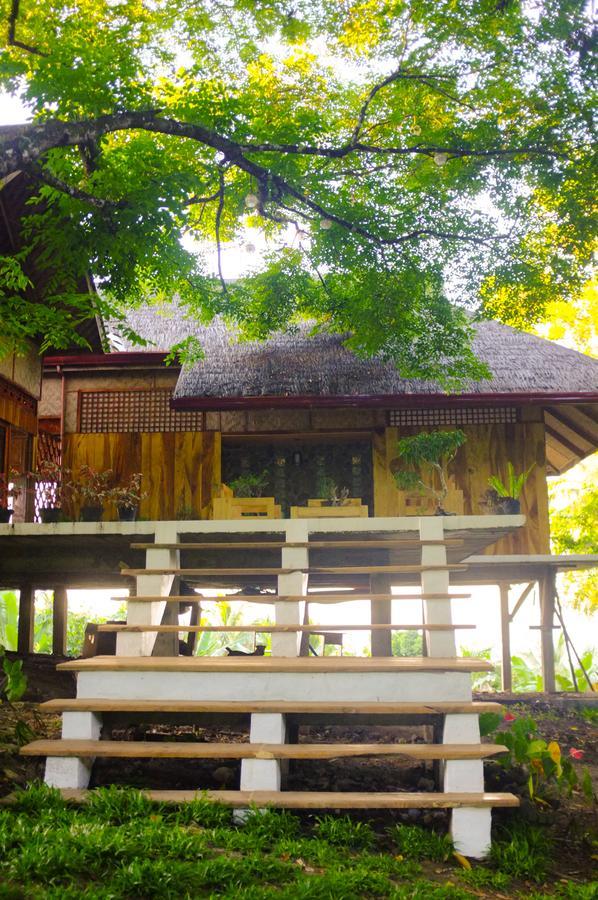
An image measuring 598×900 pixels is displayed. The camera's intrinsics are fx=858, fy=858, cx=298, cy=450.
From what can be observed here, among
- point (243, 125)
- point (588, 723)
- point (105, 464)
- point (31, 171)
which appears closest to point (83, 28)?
point (243, 125)

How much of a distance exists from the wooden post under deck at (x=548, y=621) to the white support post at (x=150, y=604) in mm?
6305

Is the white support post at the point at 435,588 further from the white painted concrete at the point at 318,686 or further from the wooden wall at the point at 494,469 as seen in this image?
the wooden wall at the point at 494,469

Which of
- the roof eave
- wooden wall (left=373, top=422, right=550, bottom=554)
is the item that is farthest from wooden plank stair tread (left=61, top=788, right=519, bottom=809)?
the roof eave

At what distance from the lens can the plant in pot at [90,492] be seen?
9234 millimetres

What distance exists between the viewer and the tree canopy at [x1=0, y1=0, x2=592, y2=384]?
7766 millimetres

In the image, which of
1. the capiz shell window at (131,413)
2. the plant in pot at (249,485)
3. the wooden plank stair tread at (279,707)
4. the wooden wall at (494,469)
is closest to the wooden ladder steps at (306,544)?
the wooden plank stair tread at (279,707)

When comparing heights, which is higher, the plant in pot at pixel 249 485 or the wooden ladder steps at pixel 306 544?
the plant in pot at pixel 249 485

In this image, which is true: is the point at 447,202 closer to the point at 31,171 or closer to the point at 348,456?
the point at 348,456

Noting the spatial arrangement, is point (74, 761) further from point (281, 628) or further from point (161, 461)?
point (161, 461)

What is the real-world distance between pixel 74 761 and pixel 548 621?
7.96m

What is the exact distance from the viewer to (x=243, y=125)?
8.74 metres

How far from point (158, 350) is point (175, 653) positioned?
18.3 ft

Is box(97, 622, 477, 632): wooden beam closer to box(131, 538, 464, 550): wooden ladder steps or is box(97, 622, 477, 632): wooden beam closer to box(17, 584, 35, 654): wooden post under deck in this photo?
box(131, 538, 464, 550): wooden ladder steps

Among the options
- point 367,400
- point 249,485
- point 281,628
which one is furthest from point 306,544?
point 249,485
